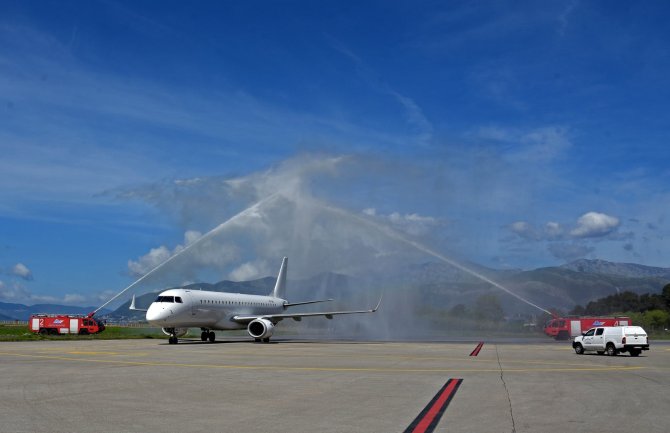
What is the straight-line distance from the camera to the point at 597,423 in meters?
13.1

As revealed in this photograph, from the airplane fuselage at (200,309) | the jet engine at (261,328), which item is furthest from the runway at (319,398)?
the jet engine at (261,328)

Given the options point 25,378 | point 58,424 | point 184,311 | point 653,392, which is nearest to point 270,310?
point 184,311

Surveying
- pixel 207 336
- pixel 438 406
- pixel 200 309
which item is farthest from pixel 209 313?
pixel 438 406

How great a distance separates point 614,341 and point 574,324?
103 ft

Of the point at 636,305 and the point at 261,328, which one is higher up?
the point at 261,328

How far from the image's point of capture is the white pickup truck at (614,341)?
39.2 metres

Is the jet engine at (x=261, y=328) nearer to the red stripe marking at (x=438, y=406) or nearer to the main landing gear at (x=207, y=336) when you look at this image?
the main landing gear at (x=207, y=336)

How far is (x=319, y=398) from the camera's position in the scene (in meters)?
16.9

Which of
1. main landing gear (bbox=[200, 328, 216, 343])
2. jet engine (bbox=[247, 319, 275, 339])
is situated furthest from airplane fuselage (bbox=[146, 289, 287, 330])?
jet engine (bbox=[247, 319, 275, 339])

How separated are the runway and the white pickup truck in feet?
37.8

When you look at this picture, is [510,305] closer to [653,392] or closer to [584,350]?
[584,350]

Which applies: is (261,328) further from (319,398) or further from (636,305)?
(636,305)

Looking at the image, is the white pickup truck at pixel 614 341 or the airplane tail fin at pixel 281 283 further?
the airplane tail fin at pixel 281 283

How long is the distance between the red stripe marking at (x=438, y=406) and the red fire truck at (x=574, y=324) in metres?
52.5
